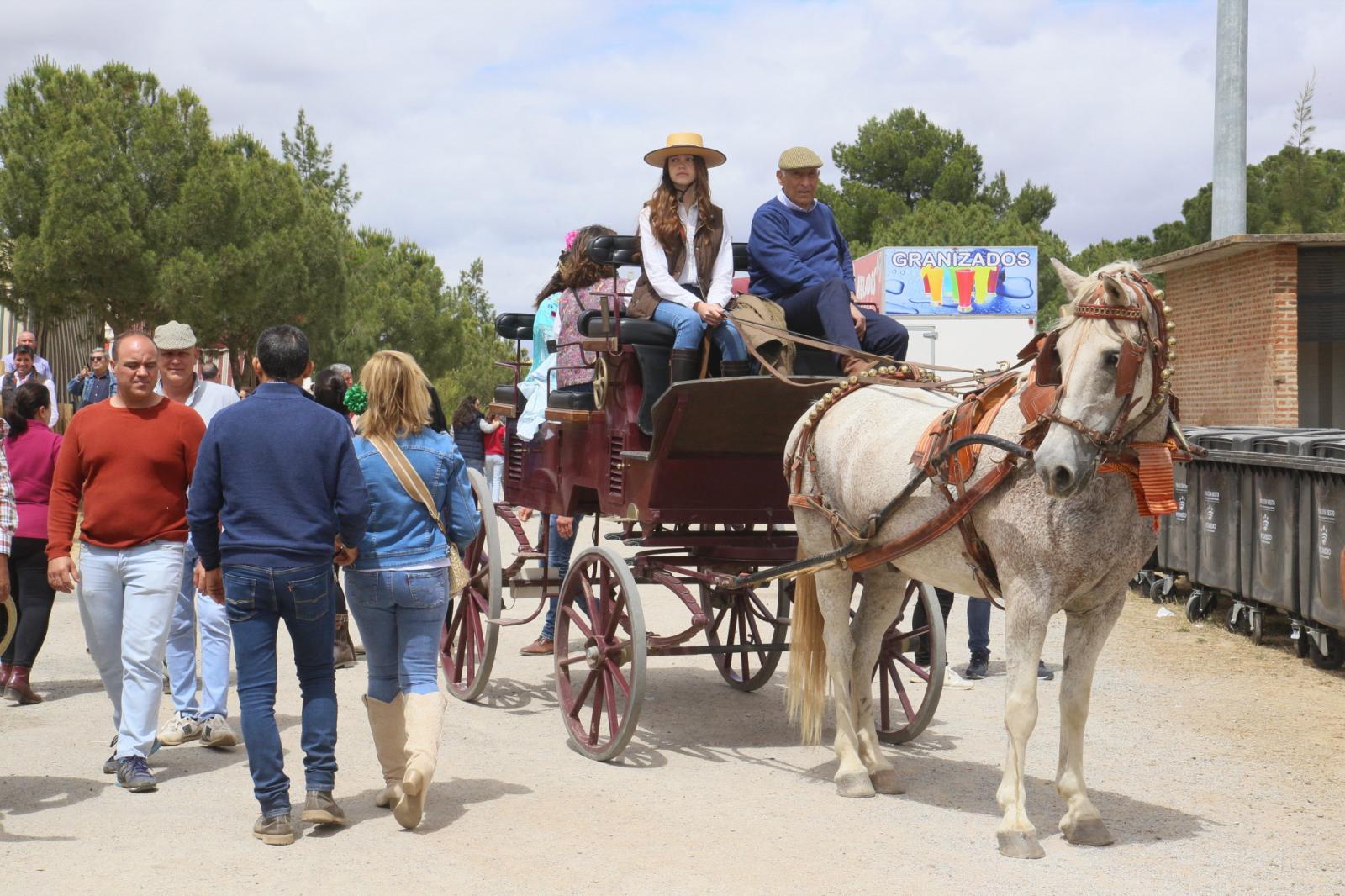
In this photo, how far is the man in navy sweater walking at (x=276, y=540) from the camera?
5512mm

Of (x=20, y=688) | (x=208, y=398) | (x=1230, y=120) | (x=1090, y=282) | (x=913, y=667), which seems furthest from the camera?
(x=1230, y=120)

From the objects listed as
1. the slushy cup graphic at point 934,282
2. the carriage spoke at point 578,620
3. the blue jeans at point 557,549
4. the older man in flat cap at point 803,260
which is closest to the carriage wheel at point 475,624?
the blue jeans at point 557,549

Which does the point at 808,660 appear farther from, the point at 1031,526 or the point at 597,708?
the point at 1031,526

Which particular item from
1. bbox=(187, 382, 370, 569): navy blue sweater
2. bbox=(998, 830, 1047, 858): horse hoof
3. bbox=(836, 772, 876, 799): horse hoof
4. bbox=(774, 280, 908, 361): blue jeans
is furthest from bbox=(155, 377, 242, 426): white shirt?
bbox=(998, 830, 1047, 858): horse hoof

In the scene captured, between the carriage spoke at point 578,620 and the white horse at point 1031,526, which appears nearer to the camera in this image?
the white horse at point 1031,526

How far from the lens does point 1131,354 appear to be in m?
5.03

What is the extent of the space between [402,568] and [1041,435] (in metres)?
2.66

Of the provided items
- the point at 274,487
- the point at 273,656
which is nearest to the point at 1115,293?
the point at 274,487

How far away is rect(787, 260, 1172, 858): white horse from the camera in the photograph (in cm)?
510

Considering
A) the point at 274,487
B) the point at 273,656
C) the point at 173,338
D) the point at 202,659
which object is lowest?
the point at 202,659

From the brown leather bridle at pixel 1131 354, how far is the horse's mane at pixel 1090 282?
15 mm

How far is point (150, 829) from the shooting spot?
225 inches

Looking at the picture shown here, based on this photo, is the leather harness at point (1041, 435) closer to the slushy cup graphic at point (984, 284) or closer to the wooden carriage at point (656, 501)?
the wooden carriage at point (656, 501)

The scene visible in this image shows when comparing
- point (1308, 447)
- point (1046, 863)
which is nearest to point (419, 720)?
point (1046, 863)
